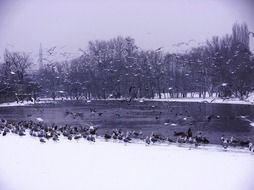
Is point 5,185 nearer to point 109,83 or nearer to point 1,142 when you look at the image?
point 1,142

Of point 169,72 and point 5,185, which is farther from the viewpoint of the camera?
point 169,72

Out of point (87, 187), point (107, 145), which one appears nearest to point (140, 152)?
point (107, 145)

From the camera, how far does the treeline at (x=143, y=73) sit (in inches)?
2579

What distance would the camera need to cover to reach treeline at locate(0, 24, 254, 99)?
6550cm

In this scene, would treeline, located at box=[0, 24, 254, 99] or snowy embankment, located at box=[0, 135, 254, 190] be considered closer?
snowy embankment, located at box=[0, 135, 254, 190]

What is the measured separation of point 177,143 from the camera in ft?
74.5

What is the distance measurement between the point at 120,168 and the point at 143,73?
218ft

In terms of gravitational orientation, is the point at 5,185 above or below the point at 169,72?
below

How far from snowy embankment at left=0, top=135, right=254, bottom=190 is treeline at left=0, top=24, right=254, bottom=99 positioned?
44.1m

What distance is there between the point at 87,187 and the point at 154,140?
1043cm

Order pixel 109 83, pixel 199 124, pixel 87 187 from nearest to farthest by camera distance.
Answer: pixel 87 187 < pixel 199 124 < pixel 109 83

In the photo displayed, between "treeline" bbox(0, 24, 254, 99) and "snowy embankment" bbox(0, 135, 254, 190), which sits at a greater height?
"treeline" bbox(0, 24, 254, 99)

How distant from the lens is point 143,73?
81.1 meters

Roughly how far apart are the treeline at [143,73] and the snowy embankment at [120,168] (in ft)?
145
